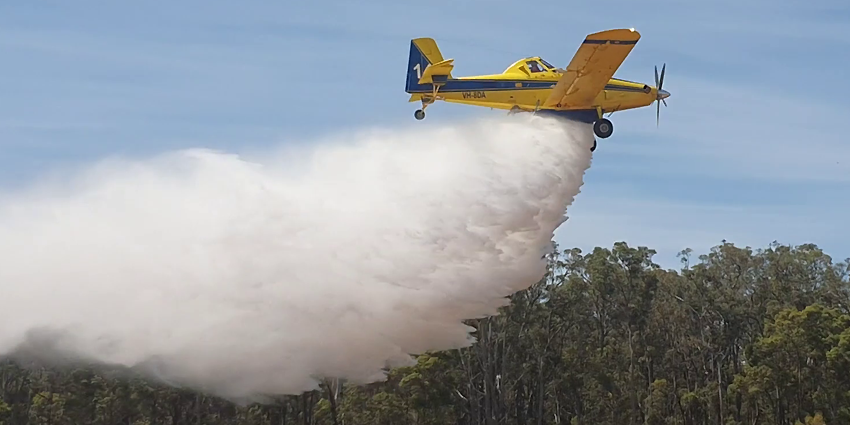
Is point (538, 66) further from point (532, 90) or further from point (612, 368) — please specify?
point (612, 368)

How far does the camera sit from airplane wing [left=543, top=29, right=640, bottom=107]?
24641 mm

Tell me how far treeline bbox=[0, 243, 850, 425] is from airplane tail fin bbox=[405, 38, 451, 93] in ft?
81.8

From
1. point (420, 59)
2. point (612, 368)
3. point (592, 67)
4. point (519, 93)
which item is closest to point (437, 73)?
point (420, 59)

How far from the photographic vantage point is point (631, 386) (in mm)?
59281

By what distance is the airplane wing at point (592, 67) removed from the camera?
24.6 m

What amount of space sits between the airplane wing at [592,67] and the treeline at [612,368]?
89.1 feet

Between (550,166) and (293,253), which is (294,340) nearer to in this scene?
(293,253)

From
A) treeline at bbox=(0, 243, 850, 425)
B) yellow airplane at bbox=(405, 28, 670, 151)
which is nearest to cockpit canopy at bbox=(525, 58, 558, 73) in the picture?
yellow airplane at bbox=(405, 28, 670, 151)

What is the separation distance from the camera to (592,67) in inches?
1002

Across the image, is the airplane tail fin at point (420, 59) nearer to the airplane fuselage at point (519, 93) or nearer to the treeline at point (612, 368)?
the airplane fuselage at point (519, 93)

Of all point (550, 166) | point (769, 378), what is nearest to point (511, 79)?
point (550, 166)

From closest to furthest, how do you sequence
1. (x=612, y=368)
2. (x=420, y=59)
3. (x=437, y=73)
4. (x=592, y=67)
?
(x=592, y=67) < (x=437, y=73) < (x=420, y=59) < (x=612, y=368)

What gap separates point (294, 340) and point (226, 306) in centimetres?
170

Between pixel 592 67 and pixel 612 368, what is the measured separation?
3830cm
